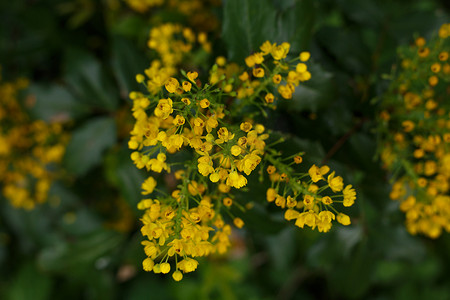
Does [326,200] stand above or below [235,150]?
below

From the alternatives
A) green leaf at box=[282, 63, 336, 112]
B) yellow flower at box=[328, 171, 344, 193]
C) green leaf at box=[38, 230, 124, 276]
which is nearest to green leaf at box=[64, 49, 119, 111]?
green leaf at box=[38, 230, 124, 276]

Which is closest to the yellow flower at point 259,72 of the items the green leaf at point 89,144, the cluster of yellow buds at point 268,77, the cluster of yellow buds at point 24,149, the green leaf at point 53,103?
the cluster of yellow buds at point 268,77

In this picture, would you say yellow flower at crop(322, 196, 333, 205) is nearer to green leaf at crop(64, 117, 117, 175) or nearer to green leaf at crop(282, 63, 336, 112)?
green leaf at crop(282, 63, 336, 112)

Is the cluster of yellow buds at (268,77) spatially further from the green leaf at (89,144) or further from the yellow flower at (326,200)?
the green leaf at (89,144)

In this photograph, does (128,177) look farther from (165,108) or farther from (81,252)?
(165,108)

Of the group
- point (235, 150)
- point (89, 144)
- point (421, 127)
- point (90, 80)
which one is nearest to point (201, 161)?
point (235, 150)
